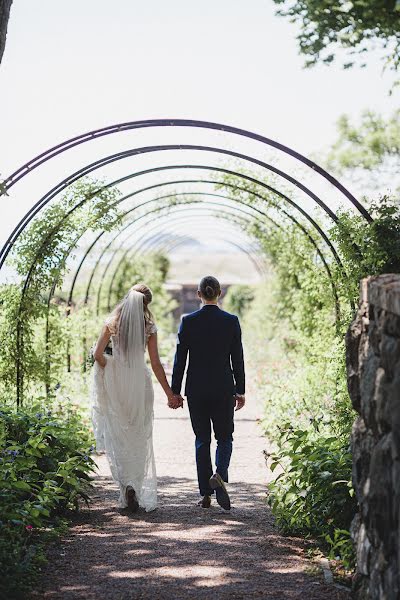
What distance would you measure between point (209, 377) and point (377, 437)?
2.57 metres

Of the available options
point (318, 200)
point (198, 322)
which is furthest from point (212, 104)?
point (198, 322)

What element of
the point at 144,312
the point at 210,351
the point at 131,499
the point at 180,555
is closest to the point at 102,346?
the point at 144,312

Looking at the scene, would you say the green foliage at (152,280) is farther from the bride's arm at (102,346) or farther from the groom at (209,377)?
the groom at (209,377)

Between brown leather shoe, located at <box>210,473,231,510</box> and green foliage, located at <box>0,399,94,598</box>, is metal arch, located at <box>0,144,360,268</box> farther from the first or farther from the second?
brown leather shoe, located at <box>210,473,231,510</box>

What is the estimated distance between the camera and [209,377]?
5934 millimetres

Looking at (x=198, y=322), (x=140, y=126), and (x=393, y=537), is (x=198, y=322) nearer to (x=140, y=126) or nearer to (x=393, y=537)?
(x=140, y=126)

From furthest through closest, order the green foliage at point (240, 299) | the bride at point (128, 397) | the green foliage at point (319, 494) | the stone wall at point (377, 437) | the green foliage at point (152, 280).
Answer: the green foliage at point (240, 299), the green foliage at point (152, 280), the bride at point (128, 397), the green foliage at point (319, 494), the stone wall at point (377, 437)

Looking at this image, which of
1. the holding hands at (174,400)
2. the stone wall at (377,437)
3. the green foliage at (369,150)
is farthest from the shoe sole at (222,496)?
the green foliage at (369,150)

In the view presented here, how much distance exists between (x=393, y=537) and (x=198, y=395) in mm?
2864

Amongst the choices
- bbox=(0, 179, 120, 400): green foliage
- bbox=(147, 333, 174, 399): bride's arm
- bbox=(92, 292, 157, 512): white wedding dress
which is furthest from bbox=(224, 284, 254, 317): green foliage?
bbox=(92, 292, 157, 512): white wedding dress

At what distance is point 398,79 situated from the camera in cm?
520

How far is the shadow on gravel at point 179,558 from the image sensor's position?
4.10m

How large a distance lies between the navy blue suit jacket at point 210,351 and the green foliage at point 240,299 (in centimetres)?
1982

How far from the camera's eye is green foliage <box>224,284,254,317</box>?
26.3 metres
